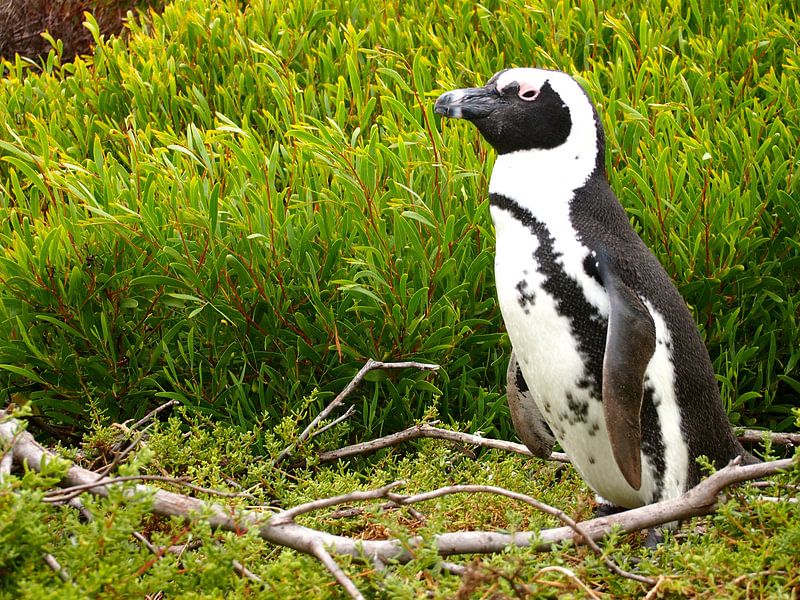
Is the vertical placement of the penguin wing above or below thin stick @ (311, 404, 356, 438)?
above

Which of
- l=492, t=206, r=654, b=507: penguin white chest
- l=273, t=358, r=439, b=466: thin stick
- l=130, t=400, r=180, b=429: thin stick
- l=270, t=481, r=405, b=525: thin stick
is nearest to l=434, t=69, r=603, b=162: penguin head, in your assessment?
l=492, t=206, r=654, b=507: penguin white chest

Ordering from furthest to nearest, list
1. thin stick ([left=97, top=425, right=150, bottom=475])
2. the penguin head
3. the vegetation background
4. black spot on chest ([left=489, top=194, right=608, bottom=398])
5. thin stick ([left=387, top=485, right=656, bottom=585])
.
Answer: the vegetation background
the penguin head
black spot on chest ([left=489, top=194, right=608, bottom=398])
thin stick ([left=97, top=425, right=150, bottom=475])
thin stick ([left=387, top=485, right=656, bottom=585])

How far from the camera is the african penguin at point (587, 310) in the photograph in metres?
2.37

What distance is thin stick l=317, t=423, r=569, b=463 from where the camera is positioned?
286 centimetres

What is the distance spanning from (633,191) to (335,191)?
988 millimetres

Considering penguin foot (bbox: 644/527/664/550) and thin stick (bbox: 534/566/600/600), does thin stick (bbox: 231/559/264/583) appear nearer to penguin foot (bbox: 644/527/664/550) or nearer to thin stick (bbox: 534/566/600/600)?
thin stick (bbox: 534/566/600/600)

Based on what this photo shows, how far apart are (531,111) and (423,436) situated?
3.17ft

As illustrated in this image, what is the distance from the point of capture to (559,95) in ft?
8.51

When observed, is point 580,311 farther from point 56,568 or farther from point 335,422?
point 56,568

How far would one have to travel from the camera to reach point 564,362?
246cm

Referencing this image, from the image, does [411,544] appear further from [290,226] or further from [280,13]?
[280,13]

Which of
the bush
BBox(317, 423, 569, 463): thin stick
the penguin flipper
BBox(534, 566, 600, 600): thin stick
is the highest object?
the bush

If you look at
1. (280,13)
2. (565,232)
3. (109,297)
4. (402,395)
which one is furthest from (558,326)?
(280,13)

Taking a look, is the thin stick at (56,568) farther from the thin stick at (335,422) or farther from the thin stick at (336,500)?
the thin stick at (335,422)
